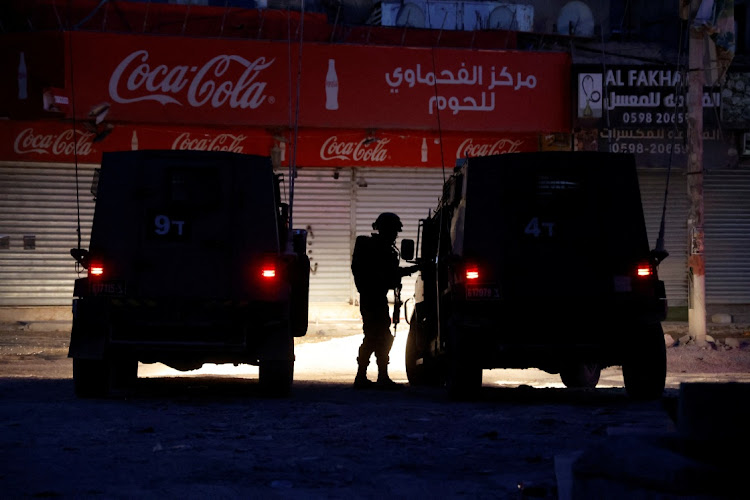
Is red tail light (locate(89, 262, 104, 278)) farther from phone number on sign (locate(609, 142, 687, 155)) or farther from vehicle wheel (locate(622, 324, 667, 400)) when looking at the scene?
phone number on sign (locate(609, 142, 687, 155))

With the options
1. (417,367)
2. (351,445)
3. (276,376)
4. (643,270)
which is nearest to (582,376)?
(417,367)

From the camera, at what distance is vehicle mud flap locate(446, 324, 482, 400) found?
9641 mm

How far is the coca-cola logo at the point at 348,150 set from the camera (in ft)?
70.6

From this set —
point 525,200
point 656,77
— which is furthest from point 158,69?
point 525,200

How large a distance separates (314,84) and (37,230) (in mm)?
5792

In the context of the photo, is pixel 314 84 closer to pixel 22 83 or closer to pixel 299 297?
pixel 22 83

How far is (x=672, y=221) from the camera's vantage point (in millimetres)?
23422

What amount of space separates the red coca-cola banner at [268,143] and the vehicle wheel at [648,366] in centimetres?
1184

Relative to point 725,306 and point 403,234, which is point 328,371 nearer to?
point 403,234

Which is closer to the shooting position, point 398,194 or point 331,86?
point 331,86

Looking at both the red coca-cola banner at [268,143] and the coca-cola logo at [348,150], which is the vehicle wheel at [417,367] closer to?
the red coca-cola banner at [268,143]

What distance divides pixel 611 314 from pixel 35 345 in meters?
12.0

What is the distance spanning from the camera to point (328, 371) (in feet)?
53.4

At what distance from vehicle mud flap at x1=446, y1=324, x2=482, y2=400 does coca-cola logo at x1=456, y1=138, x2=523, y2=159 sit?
12.5 metres
